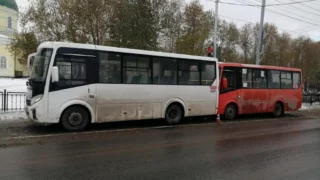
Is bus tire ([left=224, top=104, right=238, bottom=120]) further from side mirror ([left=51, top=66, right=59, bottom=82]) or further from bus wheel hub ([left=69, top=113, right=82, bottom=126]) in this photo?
side mirror ([left=51, top=66, right=59, bottom=82])

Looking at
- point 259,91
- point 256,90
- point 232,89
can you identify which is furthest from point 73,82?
point 259,91

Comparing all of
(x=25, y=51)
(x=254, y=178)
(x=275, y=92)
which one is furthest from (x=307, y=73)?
(x=254, y=178)

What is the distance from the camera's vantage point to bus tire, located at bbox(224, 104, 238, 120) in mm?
16859

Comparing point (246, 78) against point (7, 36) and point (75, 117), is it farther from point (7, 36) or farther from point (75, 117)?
point (7, 36)

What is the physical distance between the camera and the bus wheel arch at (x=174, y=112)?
14.2 metres

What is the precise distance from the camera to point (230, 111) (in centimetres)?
1703

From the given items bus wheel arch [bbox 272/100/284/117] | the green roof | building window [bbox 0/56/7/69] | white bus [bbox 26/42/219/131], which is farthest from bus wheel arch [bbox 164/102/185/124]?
the green roof

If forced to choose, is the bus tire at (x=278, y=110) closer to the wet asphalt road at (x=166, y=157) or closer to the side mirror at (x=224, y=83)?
the side mirror at (x=224, y=83)

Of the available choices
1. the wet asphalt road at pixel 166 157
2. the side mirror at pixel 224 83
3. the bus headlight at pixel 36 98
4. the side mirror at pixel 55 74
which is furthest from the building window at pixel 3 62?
the wet asphalt road at pixel 166 157

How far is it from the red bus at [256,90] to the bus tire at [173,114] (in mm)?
2739

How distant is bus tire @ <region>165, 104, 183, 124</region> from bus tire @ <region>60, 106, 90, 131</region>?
3.58 m

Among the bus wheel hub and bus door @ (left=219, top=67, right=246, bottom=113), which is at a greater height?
bus door @ (left=219, top=67, right=246, bottom=113)

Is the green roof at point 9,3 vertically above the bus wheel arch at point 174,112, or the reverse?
the green roof at point 9,3

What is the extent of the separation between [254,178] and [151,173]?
1.88 m
